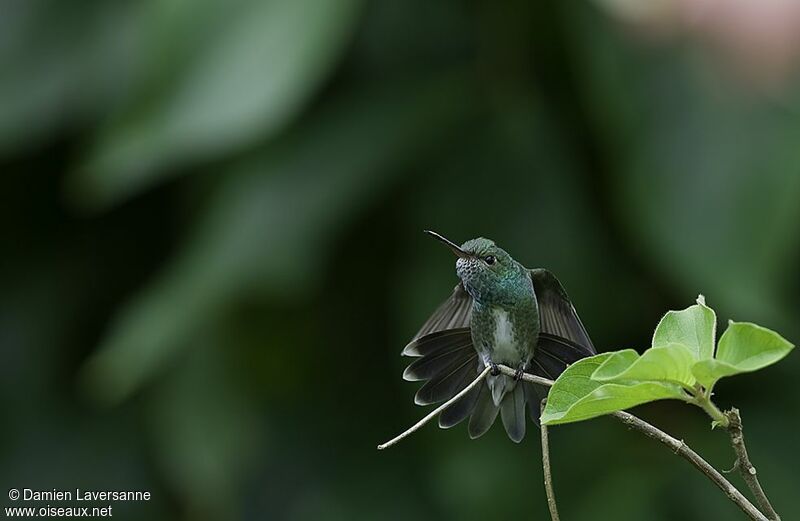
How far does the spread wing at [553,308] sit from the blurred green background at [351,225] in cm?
91

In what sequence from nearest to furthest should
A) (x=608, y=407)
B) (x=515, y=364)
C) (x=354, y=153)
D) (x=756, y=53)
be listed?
(x=608, y=407)
(x=515, y=364)
(x=756, y=53)
(x=354, y=153)

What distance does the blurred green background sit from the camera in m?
1.66

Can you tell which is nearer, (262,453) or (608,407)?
(608,407)

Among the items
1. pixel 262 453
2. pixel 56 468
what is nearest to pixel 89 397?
pixel 56 468

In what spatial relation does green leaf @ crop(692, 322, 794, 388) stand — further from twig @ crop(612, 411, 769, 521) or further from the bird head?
the bird head

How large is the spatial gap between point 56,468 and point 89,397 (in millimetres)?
139

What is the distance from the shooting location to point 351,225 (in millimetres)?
1941

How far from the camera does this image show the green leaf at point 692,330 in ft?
1.57

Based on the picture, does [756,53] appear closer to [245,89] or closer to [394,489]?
[245,89]

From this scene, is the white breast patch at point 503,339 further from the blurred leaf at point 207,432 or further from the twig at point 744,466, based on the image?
the blurred leaf at point 207,432

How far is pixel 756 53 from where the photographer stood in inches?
63.6

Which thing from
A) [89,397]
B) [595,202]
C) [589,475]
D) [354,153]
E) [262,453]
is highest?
[354,153]

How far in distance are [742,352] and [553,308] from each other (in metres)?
0.25

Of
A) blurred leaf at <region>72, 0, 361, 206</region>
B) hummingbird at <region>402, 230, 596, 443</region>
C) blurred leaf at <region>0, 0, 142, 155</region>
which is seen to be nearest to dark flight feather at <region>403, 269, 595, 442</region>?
hummingbird at <region>402, 230, 596, 443</region>
